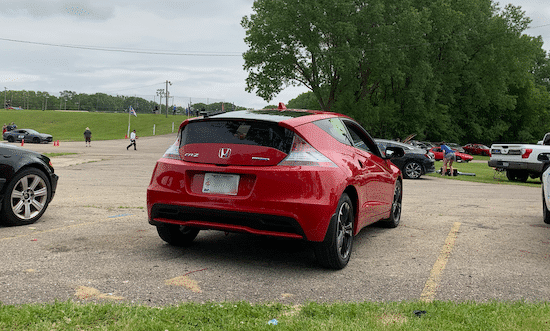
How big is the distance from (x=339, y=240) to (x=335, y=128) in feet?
4.13

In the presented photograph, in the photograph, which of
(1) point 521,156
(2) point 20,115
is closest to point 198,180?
(1) point 521,156

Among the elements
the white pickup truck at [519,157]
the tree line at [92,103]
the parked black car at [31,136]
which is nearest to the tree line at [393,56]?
the parked black car at [31,136]

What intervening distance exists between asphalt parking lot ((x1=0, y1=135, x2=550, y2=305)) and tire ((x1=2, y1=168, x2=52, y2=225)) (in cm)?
18

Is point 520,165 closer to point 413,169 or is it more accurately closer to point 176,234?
point 413,169

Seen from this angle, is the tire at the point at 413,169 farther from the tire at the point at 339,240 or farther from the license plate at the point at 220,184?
the license plate at the point at 220,184

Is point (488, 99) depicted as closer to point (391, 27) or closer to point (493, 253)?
point (391, 27)

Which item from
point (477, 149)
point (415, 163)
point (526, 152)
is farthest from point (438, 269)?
point (477, 149)

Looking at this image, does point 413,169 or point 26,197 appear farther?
point 413,169

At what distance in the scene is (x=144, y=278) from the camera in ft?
14.0

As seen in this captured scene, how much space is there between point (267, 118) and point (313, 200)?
0.94 metres

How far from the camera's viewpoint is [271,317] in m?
3.37

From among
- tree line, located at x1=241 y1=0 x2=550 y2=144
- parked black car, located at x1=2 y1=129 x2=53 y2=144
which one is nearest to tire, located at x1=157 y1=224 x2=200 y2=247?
tree line, located at x1=241 y1=0 x2=550 y2=144

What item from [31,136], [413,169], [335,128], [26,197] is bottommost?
[31,136]

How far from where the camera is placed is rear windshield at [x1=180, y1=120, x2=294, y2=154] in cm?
472
